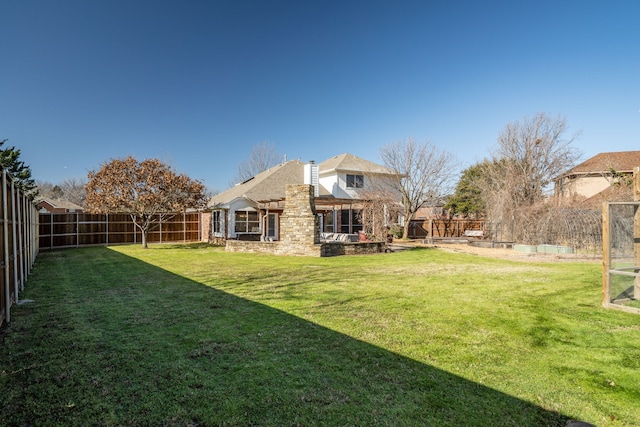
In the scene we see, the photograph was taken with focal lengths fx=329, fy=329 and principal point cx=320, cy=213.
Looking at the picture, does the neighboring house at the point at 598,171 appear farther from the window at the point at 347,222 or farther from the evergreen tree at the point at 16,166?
the evergreen tree at the point at 16,166

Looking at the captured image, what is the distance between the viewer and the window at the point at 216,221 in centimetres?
2248

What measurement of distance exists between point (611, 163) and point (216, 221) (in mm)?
30759

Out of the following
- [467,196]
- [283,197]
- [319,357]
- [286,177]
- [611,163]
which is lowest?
[319,357]

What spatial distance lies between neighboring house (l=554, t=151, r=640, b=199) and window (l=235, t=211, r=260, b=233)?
21.6 metres

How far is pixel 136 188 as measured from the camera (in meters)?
18.3

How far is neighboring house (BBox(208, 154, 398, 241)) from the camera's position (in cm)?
2098

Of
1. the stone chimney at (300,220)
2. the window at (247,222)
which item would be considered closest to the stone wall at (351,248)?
the stone chimney at (300,220)

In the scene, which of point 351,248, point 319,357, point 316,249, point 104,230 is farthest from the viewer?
point 104,230

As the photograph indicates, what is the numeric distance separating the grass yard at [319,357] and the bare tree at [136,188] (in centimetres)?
1144

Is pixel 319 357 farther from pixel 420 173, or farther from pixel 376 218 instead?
pixel 420 173

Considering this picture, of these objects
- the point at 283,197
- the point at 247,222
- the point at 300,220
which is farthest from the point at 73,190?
the point at 300,220

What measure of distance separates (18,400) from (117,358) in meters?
0.95

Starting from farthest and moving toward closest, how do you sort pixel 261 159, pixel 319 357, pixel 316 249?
1. pixel 261 159
2. pixel 316 249
3. pixel 319 357

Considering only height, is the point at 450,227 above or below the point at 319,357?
above
